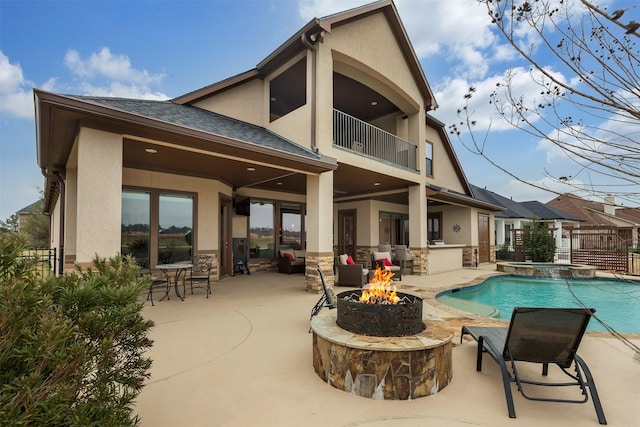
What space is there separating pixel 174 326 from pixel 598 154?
5307 mm

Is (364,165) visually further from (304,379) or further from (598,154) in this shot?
A: (598,154)

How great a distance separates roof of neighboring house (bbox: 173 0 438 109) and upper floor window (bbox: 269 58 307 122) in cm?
34

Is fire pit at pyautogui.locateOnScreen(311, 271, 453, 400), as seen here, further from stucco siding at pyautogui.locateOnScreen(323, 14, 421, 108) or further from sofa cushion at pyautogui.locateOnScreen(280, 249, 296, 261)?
sofa cushion at pyautogui.locateOnScreen(280, 249, 296, 261)

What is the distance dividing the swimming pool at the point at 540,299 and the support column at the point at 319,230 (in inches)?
119

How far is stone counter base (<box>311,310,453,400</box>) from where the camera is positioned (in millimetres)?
2688

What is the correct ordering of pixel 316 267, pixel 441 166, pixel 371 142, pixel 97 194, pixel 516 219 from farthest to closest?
1. pixel 516 219
2. pixel 441 166
3. pixel 371 142
4. pixel 316 267
5. pixel 97 194

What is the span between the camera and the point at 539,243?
50.2 ft

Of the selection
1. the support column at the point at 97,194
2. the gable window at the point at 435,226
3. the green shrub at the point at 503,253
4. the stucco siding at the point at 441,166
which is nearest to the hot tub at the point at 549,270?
the gable window at the point at 435,226

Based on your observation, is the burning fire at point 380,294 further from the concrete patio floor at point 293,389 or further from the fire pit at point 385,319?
the concrete patio floor at point 293,389

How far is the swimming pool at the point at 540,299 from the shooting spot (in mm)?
6613

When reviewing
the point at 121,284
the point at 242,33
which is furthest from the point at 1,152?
the point at 121,284

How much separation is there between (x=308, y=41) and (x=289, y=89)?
2454 mm

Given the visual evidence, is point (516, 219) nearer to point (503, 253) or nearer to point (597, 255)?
point (503, 253)

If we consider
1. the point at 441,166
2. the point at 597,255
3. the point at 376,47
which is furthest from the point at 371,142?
the point at 597,255
